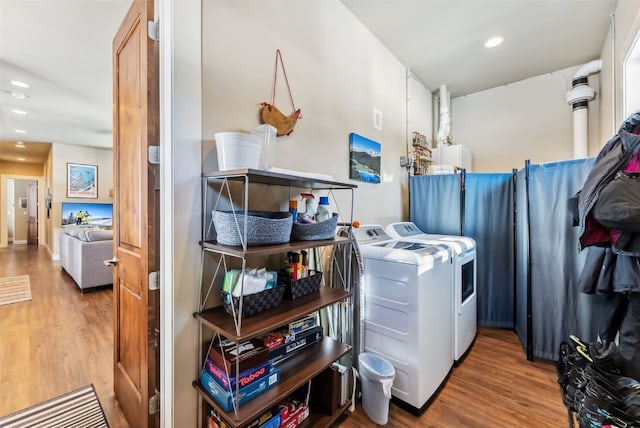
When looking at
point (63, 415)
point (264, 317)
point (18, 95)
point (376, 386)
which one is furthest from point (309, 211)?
point (18, 95)

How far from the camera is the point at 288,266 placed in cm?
148

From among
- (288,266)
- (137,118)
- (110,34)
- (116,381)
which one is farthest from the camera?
(110,34)

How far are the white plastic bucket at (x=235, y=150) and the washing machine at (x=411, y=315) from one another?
1066 millimetres

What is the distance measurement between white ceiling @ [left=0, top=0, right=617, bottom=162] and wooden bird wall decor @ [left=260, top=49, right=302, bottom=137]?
108 centimetres

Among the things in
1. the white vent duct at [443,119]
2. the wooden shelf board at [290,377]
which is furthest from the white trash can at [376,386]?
the white vent duct at [443,119]

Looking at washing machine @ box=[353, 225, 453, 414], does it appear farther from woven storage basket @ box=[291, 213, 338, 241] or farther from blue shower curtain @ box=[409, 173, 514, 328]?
blue shower curtain @ box=[409, 173, 514, 328]

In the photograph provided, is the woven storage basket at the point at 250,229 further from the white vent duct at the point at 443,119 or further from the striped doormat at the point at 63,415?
the white vent duct at the point at 443,119

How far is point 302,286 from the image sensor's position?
1.45 m

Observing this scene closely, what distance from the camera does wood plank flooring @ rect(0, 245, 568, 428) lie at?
1595 millimetres

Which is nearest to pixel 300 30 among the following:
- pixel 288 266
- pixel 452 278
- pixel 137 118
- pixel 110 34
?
pixel 137 118

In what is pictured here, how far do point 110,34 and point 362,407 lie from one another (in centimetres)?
353

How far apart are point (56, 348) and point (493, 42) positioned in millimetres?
4933

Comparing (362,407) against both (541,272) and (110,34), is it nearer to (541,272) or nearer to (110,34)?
(541,272)

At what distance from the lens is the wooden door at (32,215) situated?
9047 millimetres
